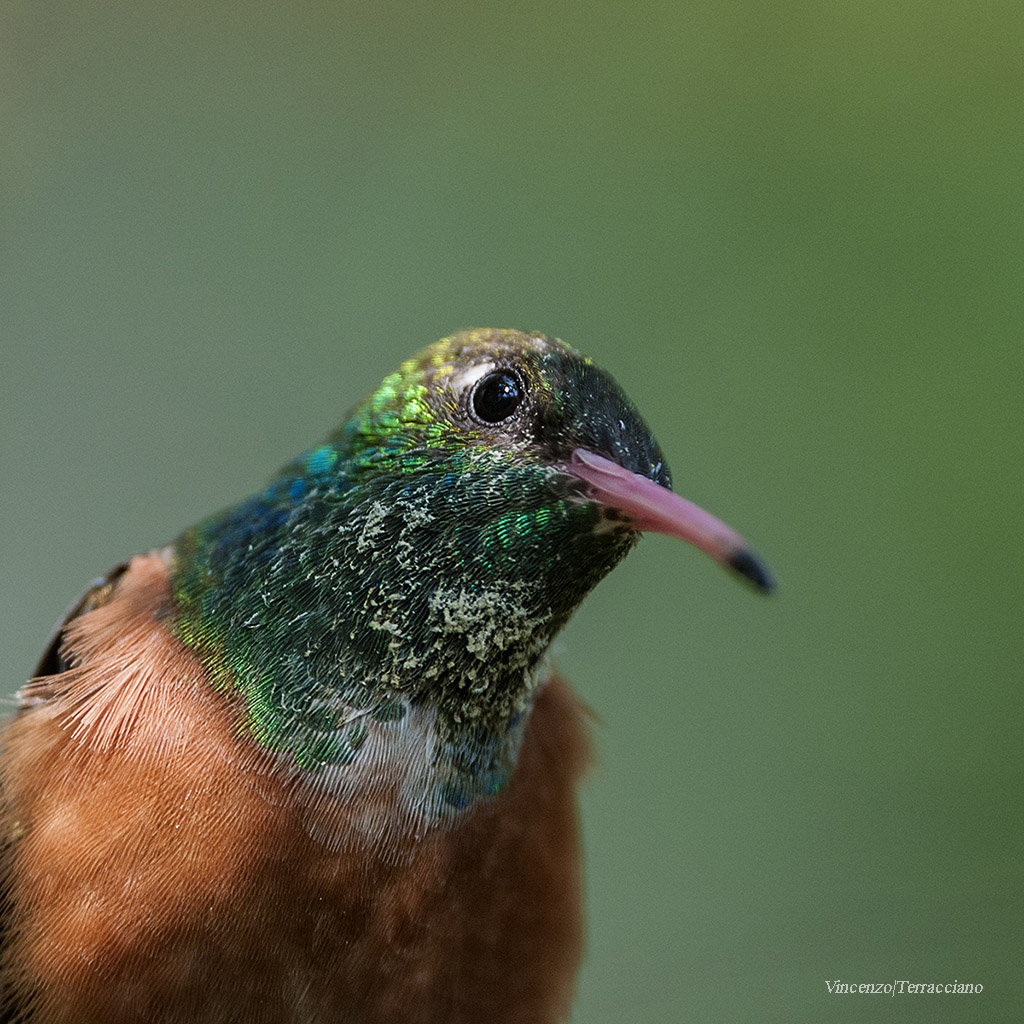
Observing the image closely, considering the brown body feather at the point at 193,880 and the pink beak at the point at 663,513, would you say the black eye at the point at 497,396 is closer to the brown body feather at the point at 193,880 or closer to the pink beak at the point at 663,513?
the pink beak at the point at 663,513

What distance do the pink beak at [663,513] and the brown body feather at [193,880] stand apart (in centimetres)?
44

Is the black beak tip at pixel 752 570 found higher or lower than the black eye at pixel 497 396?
lower

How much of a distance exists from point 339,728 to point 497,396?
421 mm

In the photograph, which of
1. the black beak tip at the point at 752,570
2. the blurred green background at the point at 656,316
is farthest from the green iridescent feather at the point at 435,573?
the blurred green background at the point at 656,316

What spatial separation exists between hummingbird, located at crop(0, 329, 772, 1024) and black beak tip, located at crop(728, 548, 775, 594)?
122 millimetres

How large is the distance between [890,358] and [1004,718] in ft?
3.19

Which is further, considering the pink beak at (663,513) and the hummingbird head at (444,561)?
the hummingbird head at (444,561)

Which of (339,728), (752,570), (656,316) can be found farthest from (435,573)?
(656,316)

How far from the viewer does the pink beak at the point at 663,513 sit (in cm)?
98

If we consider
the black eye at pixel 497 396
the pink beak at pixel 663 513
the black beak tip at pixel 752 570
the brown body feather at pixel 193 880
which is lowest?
the brown body feather at pixel 193 880

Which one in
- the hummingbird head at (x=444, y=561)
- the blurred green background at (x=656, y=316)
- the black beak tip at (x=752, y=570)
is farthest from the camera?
the blurred green background at (x=656, y=316)

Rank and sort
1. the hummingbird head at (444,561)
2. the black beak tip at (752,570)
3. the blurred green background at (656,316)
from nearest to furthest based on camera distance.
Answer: the black beak tip at (752,570) < the hummingbird head at (444,561) < the blurred green background at (656,316)

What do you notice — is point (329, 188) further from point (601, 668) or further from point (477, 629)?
point (477, 629)

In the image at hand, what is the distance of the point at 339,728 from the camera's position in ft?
3.89
